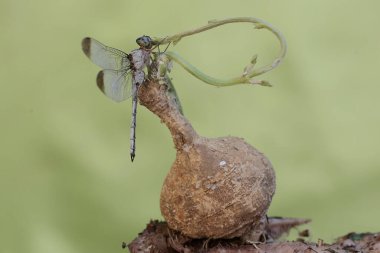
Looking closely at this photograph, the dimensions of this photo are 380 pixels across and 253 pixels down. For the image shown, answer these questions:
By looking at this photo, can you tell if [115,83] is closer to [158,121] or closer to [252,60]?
[252,60]

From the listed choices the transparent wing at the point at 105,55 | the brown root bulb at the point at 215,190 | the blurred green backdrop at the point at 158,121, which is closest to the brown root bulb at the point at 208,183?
the brown root bulb at the point at 215,190

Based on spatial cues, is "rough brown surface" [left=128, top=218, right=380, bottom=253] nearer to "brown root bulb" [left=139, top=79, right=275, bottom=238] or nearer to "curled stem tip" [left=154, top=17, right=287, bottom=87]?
"brown root bulb" [left=139, top=79, right=275, bottom=238]

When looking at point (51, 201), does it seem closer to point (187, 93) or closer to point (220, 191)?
point (187, 93)

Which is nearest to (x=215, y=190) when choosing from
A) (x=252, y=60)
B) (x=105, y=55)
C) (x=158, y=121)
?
(x=252, y=60)

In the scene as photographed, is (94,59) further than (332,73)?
No

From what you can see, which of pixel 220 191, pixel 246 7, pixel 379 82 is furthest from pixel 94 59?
pixel 379 82
